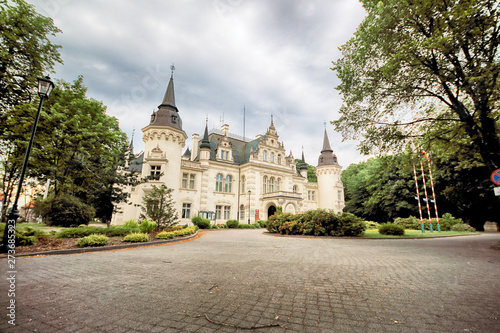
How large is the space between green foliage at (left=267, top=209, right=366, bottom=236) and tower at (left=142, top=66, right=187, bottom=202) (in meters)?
13.9

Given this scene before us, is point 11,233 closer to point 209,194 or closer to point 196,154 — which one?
point 209,194

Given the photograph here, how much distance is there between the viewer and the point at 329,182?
40219 millimetres

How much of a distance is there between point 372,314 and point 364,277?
2130 mm

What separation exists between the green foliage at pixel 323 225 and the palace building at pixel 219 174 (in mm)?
13008

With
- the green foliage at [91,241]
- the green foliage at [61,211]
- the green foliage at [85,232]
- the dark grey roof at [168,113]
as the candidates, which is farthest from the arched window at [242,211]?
the green foliage at [91,241]

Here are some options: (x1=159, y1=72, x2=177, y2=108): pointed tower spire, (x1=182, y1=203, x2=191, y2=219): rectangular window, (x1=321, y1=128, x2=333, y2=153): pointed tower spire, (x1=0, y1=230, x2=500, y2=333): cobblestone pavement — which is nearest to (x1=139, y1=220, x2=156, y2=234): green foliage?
(x1=0, y1=230, x2=500, y2=333): cobblestone pavement

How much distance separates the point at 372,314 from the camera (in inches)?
119

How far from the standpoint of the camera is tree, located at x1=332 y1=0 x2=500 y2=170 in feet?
27.4

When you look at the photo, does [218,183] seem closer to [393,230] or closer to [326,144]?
[393,230]

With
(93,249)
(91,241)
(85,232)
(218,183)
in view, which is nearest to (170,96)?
(218,183)

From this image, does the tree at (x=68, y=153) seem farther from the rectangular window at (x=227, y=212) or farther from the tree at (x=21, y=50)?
the rectangular window at (x=227, y=212)

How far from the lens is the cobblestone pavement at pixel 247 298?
8.78 feet

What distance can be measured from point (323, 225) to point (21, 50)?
21.5 m

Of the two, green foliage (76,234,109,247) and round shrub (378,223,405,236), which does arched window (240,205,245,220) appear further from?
green foliage (76,234,109,247)
